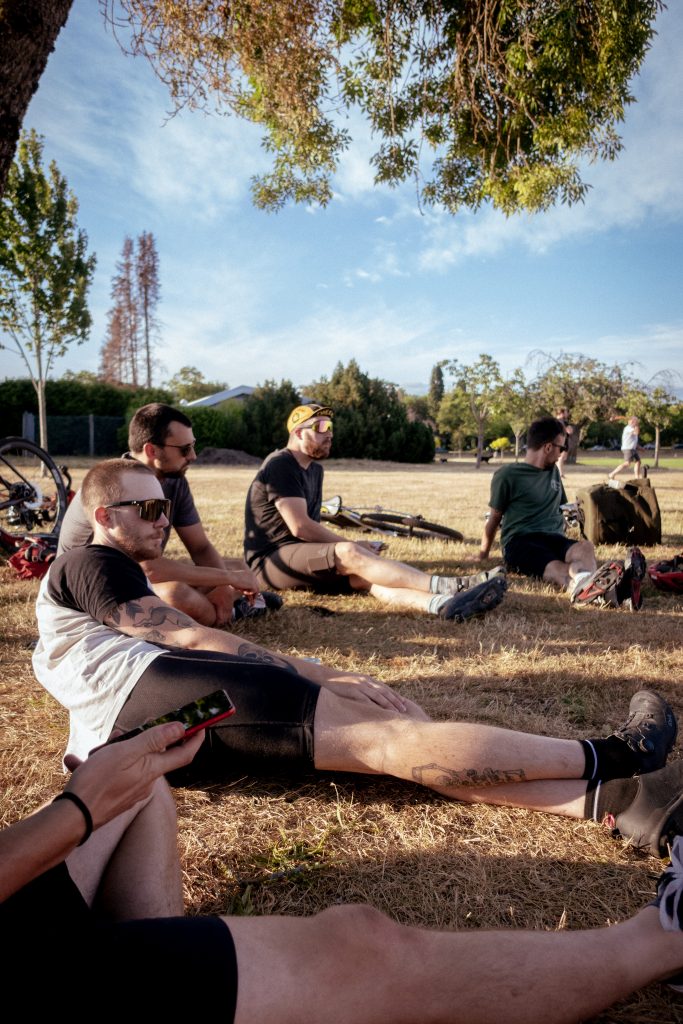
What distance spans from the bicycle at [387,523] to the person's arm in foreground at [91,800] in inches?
274

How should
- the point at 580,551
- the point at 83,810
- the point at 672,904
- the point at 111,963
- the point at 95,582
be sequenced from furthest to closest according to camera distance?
the point at 580,551
the point at 95,582
the point at 672,904
the point at 83,810
the point at 111,963

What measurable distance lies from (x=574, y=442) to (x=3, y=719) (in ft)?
162

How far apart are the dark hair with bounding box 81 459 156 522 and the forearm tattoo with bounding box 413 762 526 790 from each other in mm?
1658

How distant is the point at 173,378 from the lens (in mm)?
82938

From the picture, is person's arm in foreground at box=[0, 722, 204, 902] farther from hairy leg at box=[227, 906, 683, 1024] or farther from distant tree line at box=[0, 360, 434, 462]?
distant tree line at box=[0, 360, 434, 462]

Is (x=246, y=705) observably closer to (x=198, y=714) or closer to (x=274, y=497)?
(x=198, y=714)

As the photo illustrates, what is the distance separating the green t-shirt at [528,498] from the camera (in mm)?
6359

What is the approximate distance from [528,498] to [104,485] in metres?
4.64

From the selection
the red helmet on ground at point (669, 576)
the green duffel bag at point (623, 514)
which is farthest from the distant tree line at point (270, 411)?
the red helmet on ground at point (669, 576)

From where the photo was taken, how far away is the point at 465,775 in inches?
87.8

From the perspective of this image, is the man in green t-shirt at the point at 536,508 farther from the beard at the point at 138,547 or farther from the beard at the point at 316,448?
the beard at the point at 138,547

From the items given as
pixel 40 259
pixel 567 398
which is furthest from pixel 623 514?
pixel 567 398

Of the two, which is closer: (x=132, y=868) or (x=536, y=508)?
(x=132, y=868)

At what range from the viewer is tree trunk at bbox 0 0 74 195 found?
323cm
